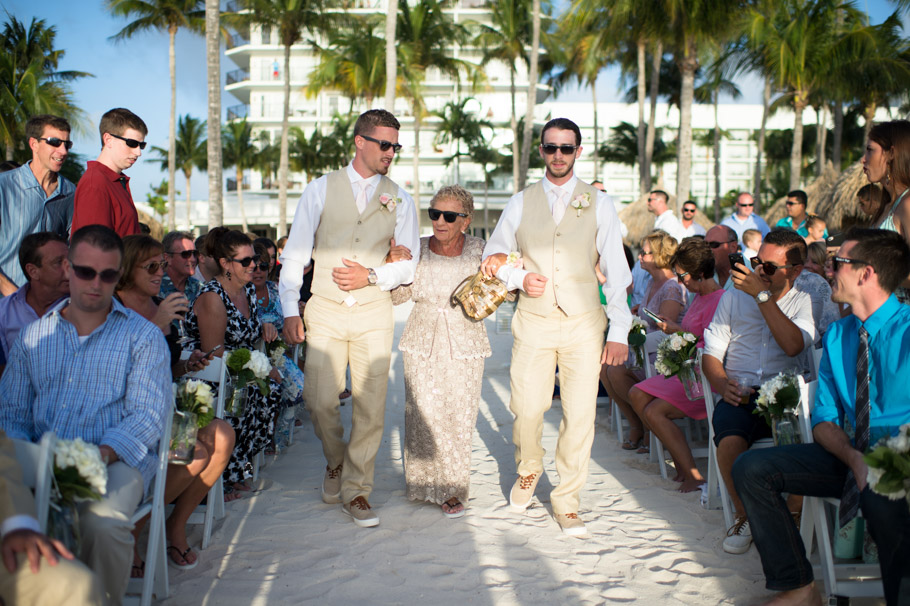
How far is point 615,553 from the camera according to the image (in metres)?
4.03

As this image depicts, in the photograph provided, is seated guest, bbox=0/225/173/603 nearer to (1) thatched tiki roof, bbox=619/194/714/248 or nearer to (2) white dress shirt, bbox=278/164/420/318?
(2) white dress shirt, bbox=278/164/420/318

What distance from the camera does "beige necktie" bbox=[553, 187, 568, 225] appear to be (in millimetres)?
4410

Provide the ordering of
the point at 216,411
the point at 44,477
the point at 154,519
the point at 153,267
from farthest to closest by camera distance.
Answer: the point at 216,411 < the point at 153,267 < the point at 154,519 < the point at 44,477

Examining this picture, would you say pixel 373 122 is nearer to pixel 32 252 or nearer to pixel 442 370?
pixel 442 370

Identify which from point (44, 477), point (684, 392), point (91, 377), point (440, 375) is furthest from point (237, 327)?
point (684, 392)

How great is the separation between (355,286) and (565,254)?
1291mm

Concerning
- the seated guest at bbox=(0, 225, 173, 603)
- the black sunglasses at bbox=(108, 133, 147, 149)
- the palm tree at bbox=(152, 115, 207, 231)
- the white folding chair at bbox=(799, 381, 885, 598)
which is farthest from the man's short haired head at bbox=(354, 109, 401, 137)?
the palm tree at bbox=(152, 115, 207, 231)

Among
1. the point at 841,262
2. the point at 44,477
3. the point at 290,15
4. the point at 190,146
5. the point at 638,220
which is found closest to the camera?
the point at 44,477

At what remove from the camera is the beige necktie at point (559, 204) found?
441 centimetres

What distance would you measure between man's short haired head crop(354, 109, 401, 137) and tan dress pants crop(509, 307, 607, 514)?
4.80 feet

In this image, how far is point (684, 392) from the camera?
Answer: 5.12 m

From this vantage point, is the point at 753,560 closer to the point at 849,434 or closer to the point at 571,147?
the point at 849,434

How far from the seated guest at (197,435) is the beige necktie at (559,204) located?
225 centimetres

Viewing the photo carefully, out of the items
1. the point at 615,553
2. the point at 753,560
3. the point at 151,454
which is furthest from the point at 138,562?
the point at 753,560
